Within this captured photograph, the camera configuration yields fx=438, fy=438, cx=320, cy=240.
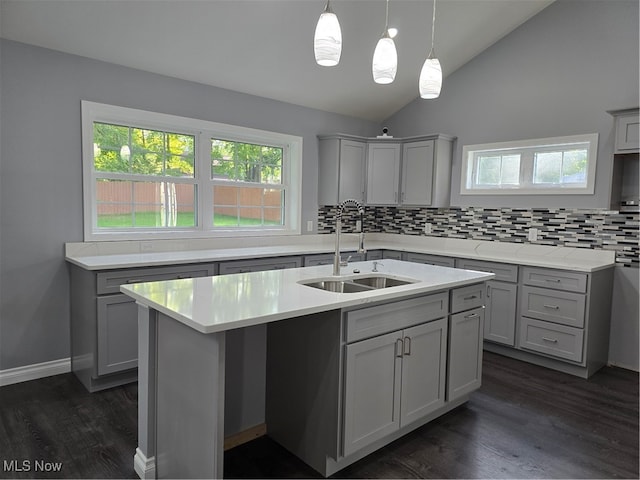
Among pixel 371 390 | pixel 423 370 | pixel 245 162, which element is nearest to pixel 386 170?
pixel 245 162

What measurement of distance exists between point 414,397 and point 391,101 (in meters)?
3.65

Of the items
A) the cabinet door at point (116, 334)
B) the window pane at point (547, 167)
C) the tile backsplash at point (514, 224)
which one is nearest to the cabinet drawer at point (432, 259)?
the tile backsplash at point (514, 224)

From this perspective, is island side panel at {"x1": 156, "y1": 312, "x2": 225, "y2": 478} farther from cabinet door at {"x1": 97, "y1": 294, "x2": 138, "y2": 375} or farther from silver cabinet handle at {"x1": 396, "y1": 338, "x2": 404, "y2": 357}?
cabinet door at {"x1": 97, "y1": 294, "x2": 138, "y2": 375}

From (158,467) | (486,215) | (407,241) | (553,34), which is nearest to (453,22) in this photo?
(553,34)

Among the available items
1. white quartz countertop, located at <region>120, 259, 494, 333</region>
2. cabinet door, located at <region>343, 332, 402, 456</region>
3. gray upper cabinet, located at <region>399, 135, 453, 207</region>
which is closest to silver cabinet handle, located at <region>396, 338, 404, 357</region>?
cabinet door, located at <region>343, 332, 402, 456</region>

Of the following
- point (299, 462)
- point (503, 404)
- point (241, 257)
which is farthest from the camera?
point (241, 257)

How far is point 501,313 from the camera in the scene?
3.84 metres

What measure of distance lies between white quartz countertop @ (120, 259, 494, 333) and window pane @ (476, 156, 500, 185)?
2.11m

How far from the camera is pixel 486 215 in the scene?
178 inches

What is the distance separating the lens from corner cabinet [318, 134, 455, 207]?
469 centimetres

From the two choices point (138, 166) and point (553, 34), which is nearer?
point (138, 166)

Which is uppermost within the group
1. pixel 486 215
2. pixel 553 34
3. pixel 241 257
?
pixel 553 34

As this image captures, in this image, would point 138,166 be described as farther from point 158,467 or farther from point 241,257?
point 158,467

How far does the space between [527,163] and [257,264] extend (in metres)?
2.78
